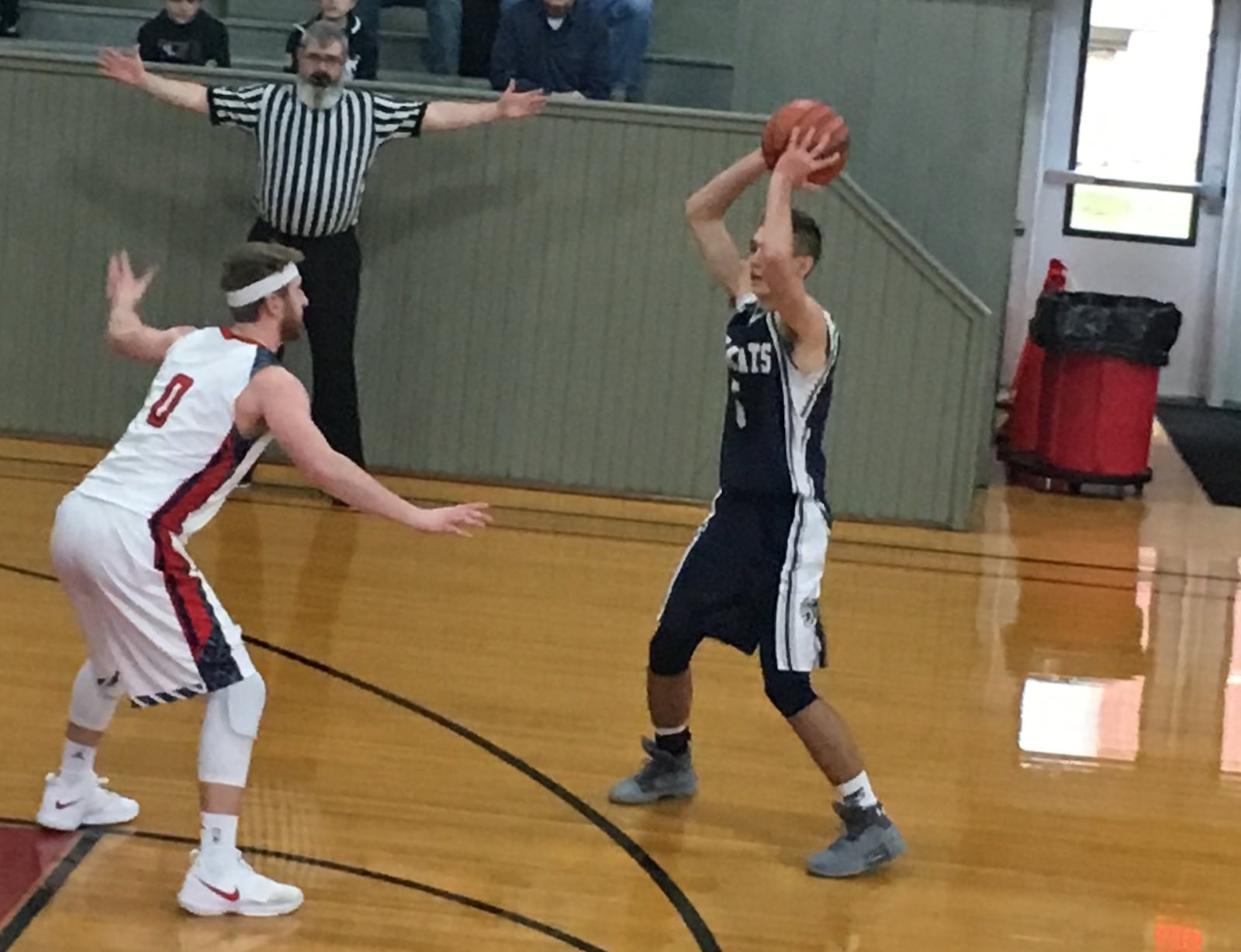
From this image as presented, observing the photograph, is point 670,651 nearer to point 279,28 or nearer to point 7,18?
point 279,28

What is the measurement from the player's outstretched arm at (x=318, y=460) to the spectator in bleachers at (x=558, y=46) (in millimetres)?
5298

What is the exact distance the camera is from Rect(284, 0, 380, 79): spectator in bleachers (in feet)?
30.5

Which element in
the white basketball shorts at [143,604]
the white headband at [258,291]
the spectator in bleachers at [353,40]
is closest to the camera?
the white basketball shorts at [143,604]

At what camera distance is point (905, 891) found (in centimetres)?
481

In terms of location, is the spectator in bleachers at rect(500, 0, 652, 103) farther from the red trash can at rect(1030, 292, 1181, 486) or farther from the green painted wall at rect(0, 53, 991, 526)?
the red trash can at rect(1030, 292, 1181, 486)

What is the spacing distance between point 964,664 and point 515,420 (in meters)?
3.11

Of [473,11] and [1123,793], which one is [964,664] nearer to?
[1123,793]

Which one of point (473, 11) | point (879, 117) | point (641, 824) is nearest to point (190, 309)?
point (473, 11)

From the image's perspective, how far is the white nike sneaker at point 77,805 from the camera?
473cm

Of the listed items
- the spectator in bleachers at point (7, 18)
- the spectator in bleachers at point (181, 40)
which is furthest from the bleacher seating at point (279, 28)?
the spectator in bleachers at point (181, 40)

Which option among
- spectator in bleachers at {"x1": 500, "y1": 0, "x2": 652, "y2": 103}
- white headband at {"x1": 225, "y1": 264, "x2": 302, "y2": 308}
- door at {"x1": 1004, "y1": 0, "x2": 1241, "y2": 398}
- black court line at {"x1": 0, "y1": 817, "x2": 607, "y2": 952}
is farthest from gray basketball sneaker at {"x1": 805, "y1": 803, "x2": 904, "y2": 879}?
door at {"x1": 1004, "y1": 0, "x2": 1241, "y2": 398}

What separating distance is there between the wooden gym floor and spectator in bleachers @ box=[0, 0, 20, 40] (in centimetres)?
309

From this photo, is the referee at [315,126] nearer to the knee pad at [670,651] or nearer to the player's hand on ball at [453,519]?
the knee pad at [670,651]

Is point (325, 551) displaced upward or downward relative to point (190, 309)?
downward
